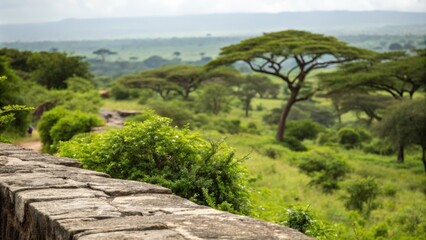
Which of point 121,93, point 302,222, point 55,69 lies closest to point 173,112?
point 55,69

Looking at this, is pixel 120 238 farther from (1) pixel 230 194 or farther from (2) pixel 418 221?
(2) pixel 418 221

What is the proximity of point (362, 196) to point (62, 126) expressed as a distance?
9235mm

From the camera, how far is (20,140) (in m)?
20.6

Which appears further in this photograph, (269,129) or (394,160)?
(269,129)

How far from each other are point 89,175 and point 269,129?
111 feet

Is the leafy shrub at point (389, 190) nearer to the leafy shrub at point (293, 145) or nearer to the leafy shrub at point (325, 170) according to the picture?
the leafy shrub at point (325, 170)

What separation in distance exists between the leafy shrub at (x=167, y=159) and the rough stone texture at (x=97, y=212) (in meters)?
1.11

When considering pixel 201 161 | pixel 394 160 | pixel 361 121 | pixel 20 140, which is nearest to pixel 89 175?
pixel 201 161

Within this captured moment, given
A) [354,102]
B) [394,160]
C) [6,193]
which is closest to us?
[6,193]

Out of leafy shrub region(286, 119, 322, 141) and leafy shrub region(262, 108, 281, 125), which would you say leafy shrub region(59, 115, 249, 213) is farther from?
leafy shrub region(262, 108, 281, 125)

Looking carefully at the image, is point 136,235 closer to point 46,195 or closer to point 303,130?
point 46,195

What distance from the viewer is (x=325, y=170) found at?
61.5 ft

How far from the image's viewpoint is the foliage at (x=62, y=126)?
17250 mm

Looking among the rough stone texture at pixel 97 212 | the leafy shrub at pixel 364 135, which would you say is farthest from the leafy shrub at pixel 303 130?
the rough stone texture at pixel 97 212
